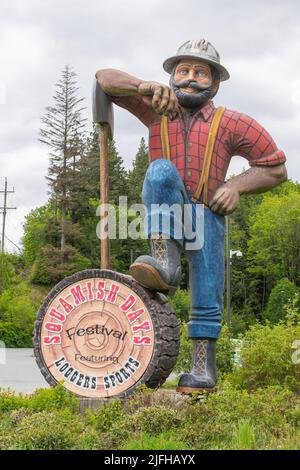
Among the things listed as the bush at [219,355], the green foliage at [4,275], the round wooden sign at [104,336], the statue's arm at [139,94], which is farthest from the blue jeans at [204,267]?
the green foliage at [4,275]

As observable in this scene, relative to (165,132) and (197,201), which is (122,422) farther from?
(165,132)

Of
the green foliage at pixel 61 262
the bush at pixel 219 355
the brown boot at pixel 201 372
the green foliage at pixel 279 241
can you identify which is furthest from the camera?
the green foliage at pixel 279 241

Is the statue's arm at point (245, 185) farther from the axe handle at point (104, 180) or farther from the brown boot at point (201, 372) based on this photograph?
the brown boot at point (201, 372)

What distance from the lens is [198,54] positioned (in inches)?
261

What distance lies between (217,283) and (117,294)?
968 millimetres

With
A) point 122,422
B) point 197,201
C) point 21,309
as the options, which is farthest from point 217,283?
point 21,309

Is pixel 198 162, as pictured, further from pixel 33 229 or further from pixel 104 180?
pixel 33 229

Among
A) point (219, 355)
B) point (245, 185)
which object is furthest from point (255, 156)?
point (219, 355)

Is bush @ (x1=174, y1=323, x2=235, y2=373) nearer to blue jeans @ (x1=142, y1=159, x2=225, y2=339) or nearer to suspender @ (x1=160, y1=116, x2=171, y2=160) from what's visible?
blue jeans @ (x1=142, y1=159, x2=225, y2=339)

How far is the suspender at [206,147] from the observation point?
6.54 meters

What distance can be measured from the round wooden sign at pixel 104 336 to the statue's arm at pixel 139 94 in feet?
4.94

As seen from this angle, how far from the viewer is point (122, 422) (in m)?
5.15

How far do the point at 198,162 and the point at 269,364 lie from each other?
2.55m

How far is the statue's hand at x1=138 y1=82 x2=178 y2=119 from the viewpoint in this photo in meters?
6.32
